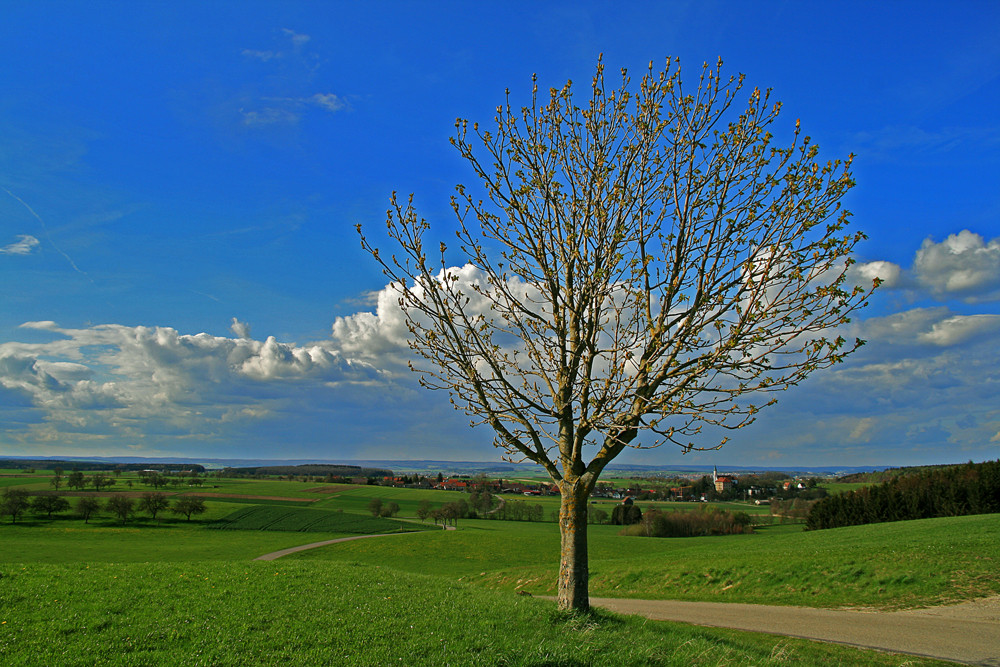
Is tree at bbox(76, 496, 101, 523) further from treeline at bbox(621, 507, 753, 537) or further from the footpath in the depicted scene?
the footpath

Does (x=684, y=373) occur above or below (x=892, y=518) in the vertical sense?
above

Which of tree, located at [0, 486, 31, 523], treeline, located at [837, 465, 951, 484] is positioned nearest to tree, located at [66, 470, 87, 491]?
tree, located at [0, 486, 31, 523]

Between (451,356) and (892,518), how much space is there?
2176 inches

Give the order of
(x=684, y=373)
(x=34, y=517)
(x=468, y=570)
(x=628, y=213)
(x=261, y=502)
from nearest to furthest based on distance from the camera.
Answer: (x=684, y=373), (x=628, y=213), (x=468, y=570), (x=34, y=517), (x=261, y=502)

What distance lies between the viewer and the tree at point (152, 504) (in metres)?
78.9

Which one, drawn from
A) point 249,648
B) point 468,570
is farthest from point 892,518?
point 249,648

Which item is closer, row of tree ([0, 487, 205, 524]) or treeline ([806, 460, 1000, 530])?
treeline ([806, 460, 1000, 530])

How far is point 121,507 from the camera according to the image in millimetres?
74188

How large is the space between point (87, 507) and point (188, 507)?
1224 centimetres

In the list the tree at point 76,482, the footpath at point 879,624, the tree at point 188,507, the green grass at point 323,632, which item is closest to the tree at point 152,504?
the tree at point 188,507

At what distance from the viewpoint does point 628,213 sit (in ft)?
31.8

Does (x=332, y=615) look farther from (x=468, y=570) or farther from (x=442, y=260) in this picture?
(x=468, y=570)

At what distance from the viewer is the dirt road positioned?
1191 centimetres

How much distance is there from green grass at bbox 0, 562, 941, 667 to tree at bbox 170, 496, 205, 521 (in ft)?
257
